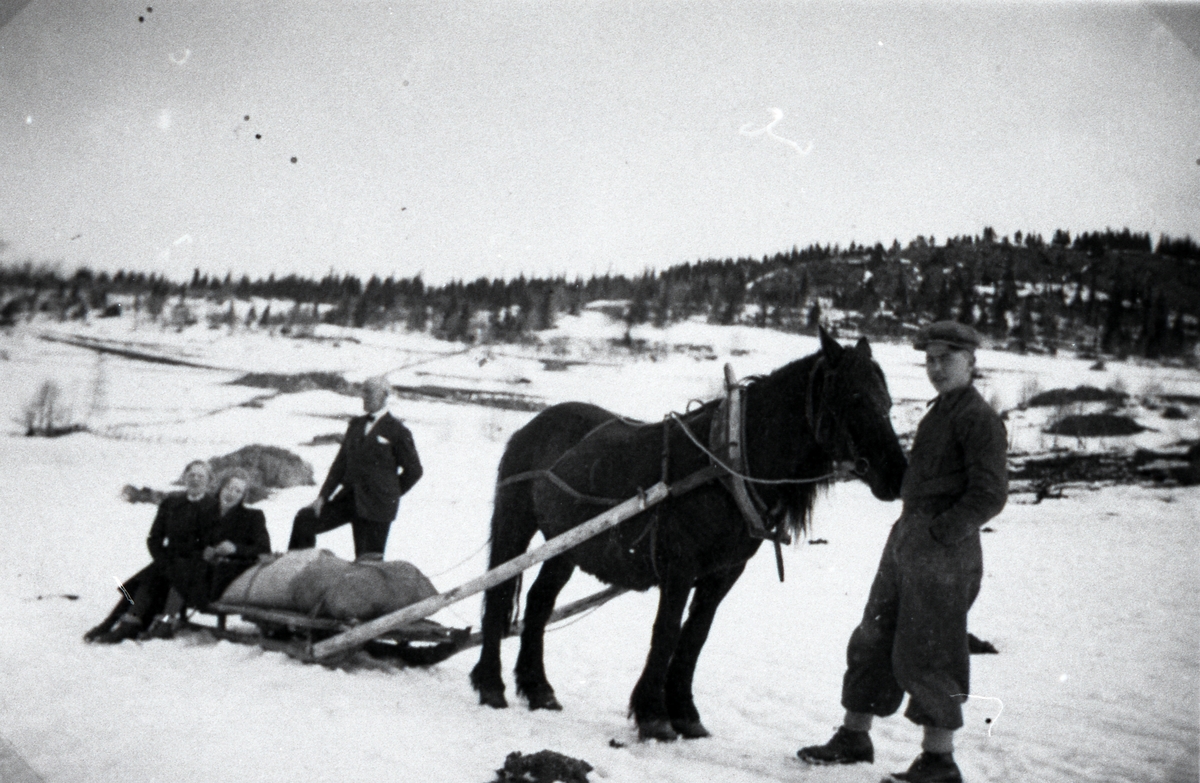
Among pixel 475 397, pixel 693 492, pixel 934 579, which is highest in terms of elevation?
pixel 693 492

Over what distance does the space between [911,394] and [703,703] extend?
1871 cm

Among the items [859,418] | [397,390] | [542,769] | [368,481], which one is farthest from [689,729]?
[397,390]

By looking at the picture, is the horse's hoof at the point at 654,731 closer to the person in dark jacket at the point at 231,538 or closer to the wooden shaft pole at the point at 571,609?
the wooden shaft pole at the point at 571,609

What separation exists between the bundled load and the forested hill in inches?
89.7

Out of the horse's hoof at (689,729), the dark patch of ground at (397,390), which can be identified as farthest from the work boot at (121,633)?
the dark patch of ground at (397,390)

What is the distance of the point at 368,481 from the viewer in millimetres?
5434

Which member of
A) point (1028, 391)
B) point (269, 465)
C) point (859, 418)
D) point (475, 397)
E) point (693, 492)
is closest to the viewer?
point (859, 418)

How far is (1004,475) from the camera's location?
9.75ft

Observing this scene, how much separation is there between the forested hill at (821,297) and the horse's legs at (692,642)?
4.06 metres

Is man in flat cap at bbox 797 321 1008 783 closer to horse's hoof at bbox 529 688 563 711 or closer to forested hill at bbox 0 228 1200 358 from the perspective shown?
horse's hoof at bbox 529 688 563 711

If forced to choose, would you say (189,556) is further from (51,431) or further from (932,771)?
(51,431)

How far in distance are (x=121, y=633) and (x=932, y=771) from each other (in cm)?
484

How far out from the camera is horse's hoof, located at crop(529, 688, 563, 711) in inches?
169

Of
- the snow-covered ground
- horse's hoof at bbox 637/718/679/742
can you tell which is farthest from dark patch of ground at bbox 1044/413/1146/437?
horse's hoof at bbox 637/718/679/742
